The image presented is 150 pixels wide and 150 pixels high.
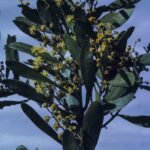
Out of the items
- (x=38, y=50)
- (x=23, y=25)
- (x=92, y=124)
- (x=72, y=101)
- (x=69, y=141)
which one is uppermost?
(x=23, y=25)

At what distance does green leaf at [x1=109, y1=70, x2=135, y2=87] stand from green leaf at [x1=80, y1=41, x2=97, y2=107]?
0.61ft

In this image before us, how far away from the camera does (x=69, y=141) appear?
3738 millimetres

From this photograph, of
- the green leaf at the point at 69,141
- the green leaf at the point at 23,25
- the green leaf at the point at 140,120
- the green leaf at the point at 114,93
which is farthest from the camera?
the green leaf at the point at 23,25

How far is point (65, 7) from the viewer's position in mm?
4602

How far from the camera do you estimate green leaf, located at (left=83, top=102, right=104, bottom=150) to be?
3.80 metres

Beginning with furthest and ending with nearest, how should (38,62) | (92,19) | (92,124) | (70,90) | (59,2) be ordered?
1. (59,2)
2. (92,19)
3. (38,62)
4. (70,90)
5. (92,124)

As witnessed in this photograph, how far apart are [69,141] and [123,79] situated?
729 millimetres

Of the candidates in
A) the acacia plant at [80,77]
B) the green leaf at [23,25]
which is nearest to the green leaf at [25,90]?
the acacia plant at [80,77]

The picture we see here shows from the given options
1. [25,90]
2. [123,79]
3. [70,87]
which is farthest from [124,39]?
[25,90]

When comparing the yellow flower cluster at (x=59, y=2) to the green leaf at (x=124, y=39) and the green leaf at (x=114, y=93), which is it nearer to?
the green leaf at (x=124, y=39)

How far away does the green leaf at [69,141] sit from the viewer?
3.73 m

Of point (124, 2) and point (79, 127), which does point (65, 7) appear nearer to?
point (124, 2)

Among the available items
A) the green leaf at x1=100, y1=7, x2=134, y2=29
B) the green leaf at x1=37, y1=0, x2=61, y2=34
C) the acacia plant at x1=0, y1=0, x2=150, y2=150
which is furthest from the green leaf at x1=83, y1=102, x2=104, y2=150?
the green leaf at x1=100, y1=7, x2=134, y2=29

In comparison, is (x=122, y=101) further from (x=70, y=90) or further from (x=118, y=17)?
(x=118, y=17)
